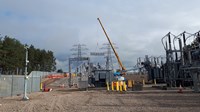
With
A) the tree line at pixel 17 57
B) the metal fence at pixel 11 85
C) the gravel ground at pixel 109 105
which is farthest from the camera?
the tree line at pixel 17 57

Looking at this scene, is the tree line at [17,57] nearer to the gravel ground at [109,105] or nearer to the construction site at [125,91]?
the construction site at [125,91]

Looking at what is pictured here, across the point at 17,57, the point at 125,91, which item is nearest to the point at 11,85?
the point at 125,91

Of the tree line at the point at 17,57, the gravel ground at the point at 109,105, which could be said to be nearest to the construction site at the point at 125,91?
the gravel ground at the point at 109,105

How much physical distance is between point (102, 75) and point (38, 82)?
42.1 feet

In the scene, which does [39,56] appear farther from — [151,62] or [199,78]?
[199,78]

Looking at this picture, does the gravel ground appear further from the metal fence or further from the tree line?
the tree line

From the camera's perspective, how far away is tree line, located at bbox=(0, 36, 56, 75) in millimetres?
75875

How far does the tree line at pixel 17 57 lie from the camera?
75.9 meters

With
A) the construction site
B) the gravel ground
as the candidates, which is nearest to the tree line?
the construction site

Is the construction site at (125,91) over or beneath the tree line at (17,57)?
beneath

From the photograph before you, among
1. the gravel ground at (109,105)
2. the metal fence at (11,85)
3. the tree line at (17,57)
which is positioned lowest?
the gravel ground at (109,105)

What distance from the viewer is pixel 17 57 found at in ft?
270

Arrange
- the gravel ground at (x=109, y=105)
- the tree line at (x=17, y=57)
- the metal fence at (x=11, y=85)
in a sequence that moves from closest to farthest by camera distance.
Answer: the gravel ground at (x=109, y=105), the metal fence at (x=11, y=85), the tree line at (x=17, y=57)

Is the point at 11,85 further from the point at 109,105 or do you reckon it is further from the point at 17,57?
the point at 17,57
